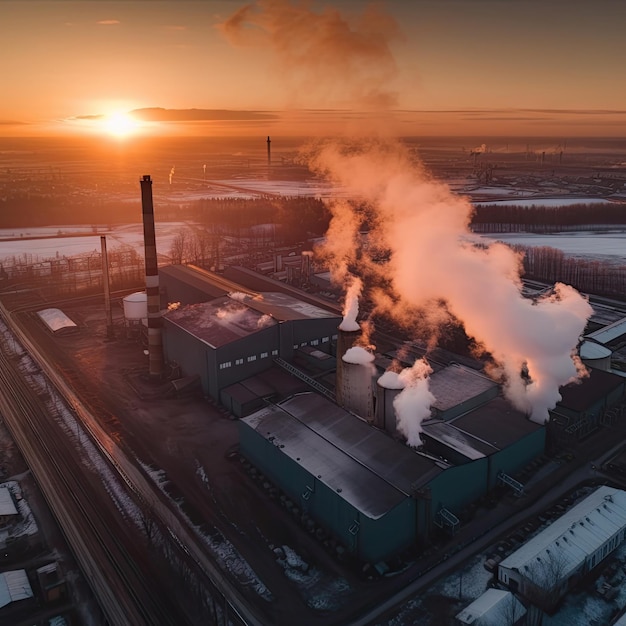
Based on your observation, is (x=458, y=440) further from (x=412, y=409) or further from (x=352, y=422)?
(x=352, y=422)

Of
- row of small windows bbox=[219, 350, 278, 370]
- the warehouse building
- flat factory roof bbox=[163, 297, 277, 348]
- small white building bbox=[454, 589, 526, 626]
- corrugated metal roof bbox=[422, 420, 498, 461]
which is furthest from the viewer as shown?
flat factory roof bbox=[163, 297, 277, 348]

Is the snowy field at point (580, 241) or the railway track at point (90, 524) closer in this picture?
the railway track at point (90, 524)

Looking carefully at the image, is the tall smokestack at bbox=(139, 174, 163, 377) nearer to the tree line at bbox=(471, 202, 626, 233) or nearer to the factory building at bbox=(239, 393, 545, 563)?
the factory building at bbox=(239, 393, 545, 563)

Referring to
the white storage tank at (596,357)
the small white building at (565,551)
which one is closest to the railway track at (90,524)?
the small white building at (565,551)

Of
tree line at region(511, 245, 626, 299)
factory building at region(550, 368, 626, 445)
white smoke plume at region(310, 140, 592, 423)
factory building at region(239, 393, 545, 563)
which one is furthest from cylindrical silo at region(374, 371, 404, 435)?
tree line at region(511, 245, 626, 299)

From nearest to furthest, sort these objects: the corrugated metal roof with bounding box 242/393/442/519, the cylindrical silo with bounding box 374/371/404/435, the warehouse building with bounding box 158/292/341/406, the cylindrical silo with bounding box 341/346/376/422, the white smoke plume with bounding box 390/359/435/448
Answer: the corrugated metal roof with bounding box 242/393/442/519
the white smoke plume with bounding box 390/359/435/448
the cylindrical silo with bounding box 374/371/404/435
the cylindrical silo with bounding box 341/346/376/422
the warehouse building with bounding box 158/292/341/406

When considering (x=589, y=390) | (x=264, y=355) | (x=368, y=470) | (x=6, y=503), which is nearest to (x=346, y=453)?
(x=368, y=470)

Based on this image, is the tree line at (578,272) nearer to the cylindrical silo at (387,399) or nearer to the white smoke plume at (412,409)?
the white smoke plume at (412,409)
